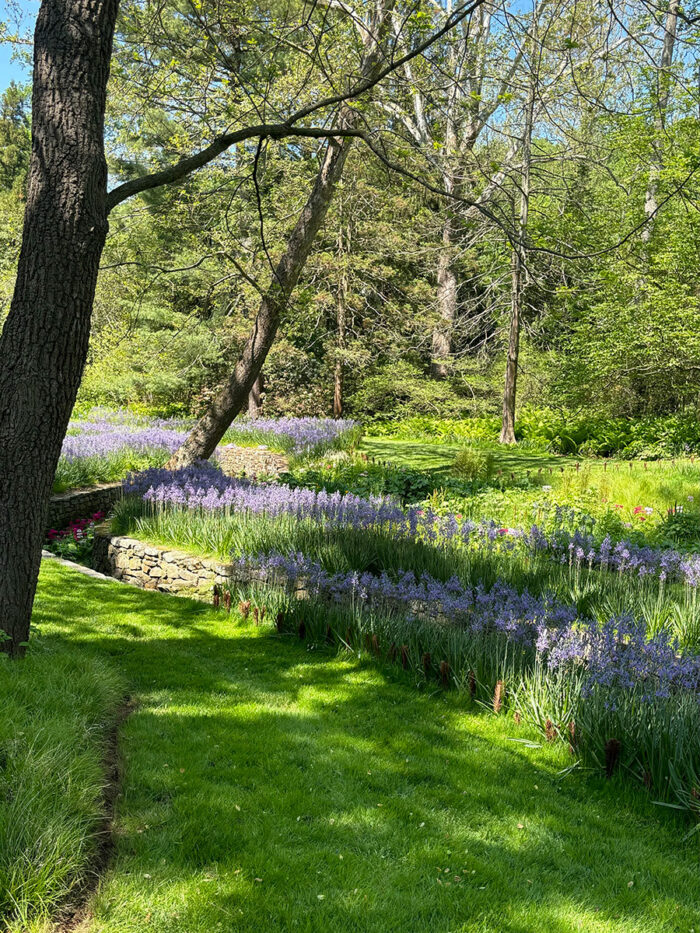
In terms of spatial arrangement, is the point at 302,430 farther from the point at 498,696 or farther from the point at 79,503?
the point at 498,696

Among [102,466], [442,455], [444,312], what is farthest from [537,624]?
[444,312]

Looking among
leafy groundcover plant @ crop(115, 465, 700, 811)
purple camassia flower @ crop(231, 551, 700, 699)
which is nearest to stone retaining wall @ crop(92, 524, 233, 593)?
leafy groundcover plant @ crop(115, 465, 700, 811)

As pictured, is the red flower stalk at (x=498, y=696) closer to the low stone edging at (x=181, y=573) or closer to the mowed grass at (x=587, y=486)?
the low stone edging at (x=181, y=573)

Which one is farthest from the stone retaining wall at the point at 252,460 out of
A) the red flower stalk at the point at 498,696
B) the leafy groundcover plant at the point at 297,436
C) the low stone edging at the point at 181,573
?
the red flower stalk at the point at 498,696

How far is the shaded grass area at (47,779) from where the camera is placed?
2.22 meters

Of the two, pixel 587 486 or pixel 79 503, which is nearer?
pixel 79 503

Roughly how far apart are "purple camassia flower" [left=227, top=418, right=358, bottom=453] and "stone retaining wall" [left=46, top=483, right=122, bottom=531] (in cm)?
414

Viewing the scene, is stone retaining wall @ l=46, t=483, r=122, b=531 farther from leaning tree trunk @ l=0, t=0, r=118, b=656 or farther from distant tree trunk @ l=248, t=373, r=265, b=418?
distant tree trunk @ l=248, t=373, r=265, b=418

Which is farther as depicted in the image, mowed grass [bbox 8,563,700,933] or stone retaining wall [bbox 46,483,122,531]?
stone retaining wall [bbox 46,483,122,531]

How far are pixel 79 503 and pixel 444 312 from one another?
46.7ft

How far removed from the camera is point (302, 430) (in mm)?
14594

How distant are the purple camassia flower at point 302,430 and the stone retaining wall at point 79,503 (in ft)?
13.6

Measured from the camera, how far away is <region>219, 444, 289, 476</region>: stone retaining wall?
41.2 feet

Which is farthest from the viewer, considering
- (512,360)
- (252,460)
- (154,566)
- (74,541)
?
(512,360)
